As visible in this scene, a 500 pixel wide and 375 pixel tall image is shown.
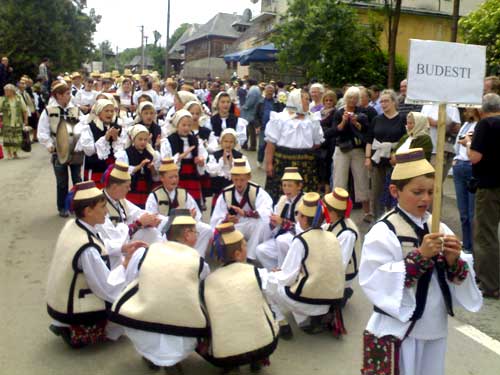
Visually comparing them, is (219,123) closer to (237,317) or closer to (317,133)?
(317,133)

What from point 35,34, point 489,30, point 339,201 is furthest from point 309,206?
point 35,34

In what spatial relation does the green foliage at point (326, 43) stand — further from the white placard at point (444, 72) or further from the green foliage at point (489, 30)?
the white placard at point (444, 72)

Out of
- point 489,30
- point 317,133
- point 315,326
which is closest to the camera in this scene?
point 315,326

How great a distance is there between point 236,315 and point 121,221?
6.82ft

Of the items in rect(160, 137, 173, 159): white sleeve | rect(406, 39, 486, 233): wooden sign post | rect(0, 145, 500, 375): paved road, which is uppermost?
rect(406, 39, 486, 233): wooden sign post

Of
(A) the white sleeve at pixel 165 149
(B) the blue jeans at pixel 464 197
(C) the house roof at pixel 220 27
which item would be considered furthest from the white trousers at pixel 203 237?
(C) the house roof at pixel 220 27

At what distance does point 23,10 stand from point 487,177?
30544 millimetres

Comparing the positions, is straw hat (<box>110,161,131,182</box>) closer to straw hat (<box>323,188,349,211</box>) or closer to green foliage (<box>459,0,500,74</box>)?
straw hat (<box>323,188,349,211</box>)

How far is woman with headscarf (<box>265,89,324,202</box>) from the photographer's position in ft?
24.2

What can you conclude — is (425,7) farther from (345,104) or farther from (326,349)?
(326,349)

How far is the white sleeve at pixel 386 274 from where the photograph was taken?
9.24 ft

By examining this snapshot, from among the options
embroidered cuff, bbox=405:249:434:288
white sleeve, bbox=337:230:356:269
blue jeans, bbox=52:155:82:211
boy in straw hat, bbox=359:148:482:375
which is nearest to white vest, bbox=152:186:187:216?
white sleeve, bbox=337:230:356:269

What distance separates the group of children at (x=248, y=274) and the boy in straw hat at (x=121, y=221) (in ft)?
0.04

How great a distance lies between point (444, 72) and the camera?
3.00 metres
